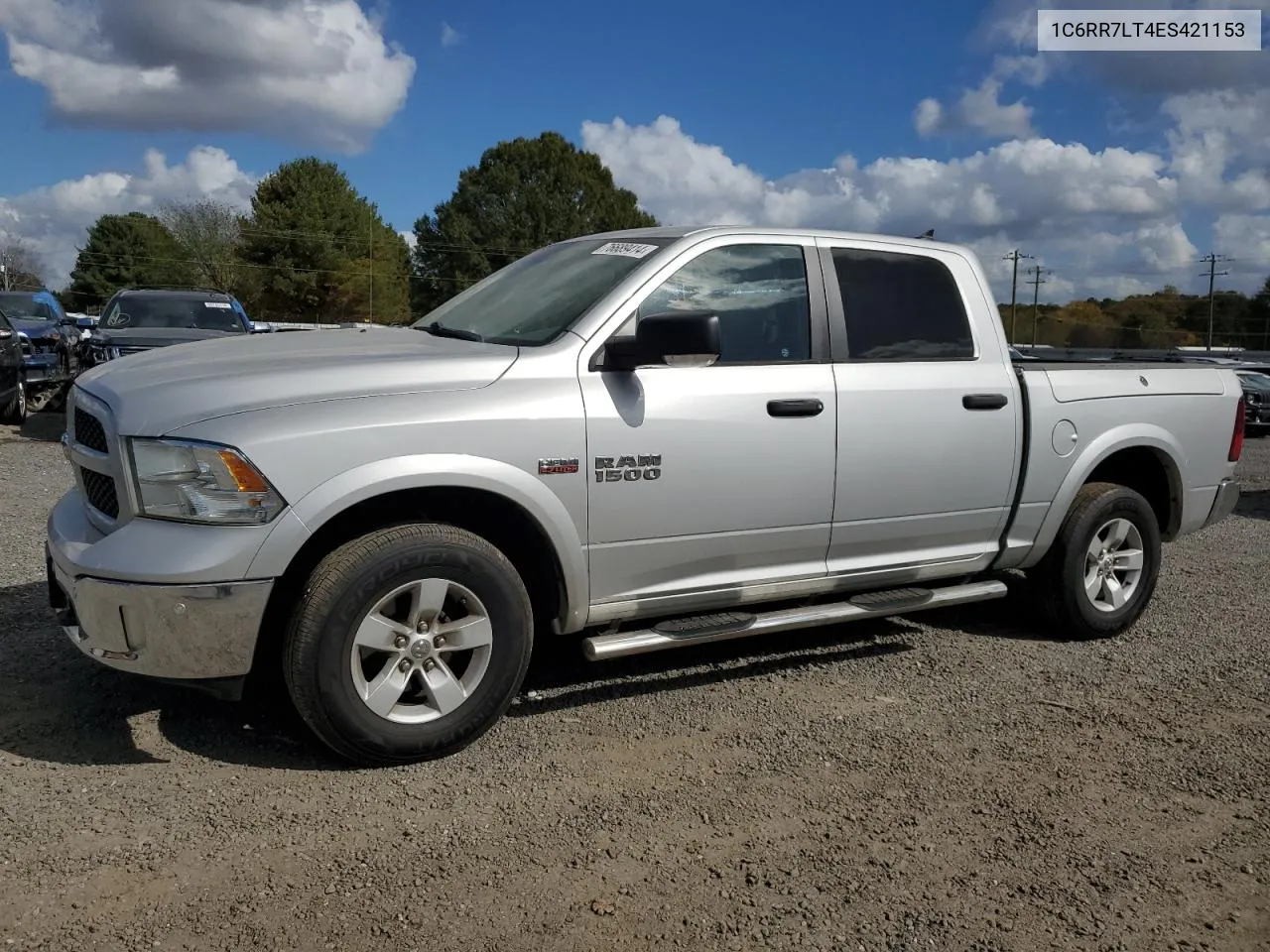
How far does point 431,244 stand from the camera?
61625 mm

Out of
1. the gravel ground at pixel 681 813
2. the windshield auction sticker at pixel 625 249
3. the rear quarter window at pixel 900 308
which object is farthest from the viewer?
the rear quarter window at pixel 900 308

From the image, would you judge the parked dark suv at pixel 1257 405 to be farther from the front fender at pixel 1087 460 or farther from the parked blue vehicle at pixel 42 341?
the parked blue vehicle at pixel 42 341

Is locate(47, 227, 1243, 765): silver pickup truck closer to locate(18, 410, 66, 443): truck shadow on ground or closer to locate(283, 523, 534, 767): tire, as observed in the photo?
locate(283, 523, 534, 767): tire

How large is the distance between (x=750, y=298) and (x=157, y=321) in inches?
399

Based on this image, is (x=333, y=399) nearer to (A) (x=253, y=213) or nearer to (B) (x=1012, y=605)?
(B) (x=1012, y=605)

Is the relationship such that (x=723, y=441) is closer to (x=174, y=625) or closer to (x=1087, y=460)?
(x=174, y=625)

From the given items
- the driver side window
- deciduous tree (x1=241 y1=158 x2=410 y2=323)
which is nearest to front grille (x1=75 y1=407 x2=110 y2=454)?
the driver side window

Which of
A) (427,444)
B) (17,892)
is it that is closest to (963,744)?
(427,444)

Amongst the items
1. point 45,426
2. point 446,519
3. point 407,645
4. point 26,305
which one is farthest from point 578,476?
point 26,305

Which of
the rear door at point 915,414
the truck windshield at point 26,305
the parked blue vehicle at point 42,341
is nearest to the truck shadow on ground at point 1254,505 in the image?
the rear door at point 915,414

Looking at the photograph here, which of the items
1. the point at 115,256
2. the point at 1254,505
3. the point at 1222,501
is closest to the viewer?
the point at 1222,501

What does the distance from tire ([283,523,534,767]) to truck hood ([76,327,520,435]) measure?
1.66 ft

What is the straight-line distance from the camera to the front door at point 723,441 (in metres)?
3.94

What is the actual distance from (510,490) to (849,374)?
161cm
